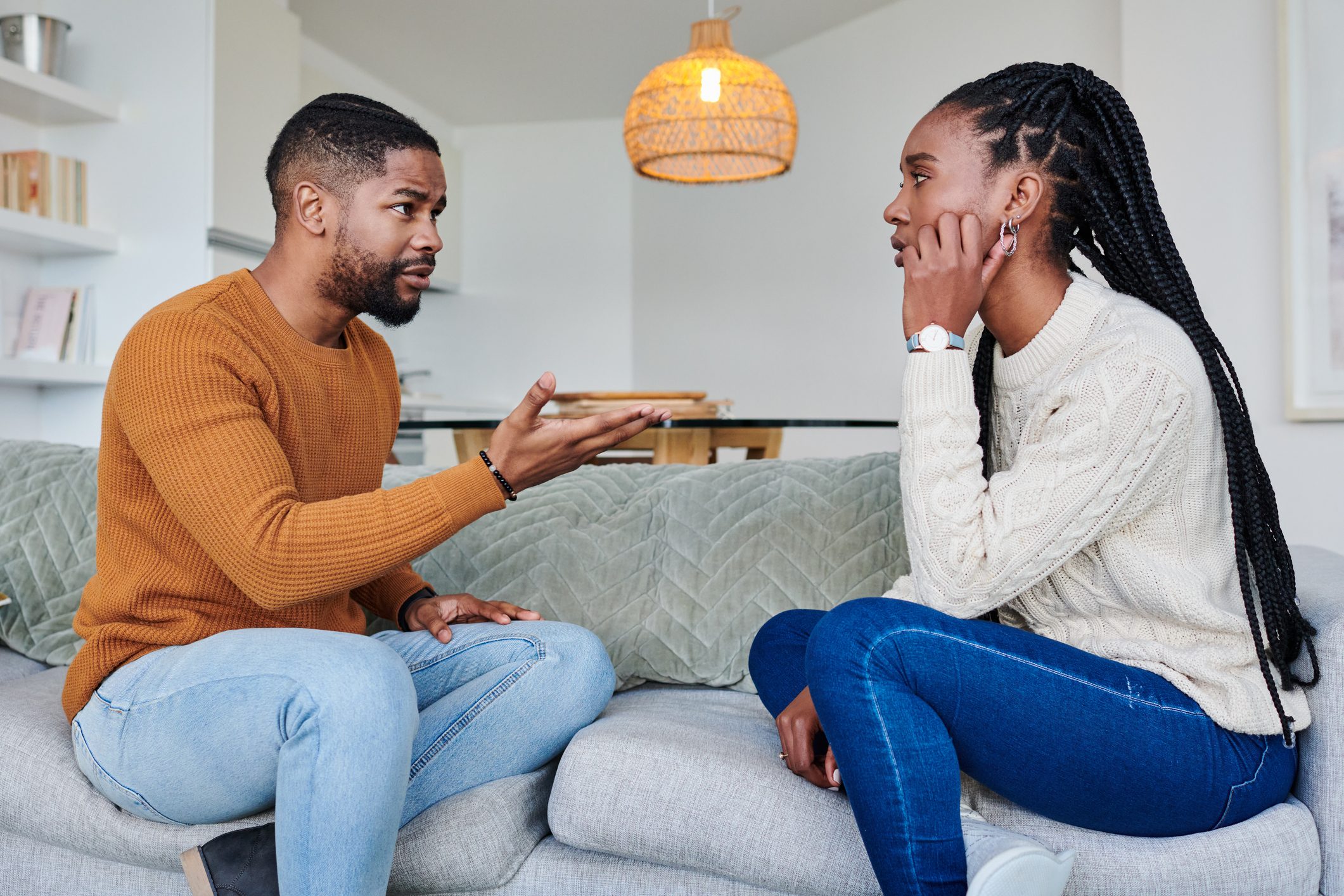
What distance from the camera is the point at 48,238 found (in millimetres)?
3418

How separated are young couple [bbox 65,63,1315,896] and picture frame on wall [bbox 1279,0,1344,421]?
174cm

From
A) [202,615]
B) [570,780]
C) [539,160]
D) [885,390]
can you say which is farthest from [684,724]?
[539,160]

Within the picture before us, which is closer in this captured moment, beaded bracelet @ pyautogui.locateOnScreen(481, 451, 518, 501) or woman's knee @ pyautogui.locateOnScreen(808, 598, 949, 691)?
woman's knee @ pyautogui.locateOnScreen(808, 598, 949, 691)

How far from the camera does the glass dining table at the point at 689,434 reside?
8.22 feet

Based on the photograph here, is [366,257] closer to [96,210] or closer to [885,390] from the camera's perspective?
[96,210]

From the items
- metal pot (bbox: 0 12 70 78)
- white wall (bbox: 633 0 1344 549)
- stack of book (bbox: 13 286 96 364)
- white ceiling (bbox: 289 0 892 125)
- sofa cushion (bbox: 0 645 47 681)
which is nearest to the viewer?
sofa cushion (bbox: 0 645 47 681)

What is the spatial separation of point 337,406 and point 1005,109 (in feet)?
2.78

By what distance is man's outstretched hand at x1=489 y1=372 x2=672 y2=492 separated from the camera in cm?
111

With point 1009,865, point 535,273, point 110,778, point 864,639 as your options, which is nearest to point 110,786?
point 110,778

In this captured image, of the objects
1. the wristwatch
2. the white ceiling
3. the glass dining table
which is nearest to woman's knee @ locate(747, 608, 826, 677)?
the wristwatch

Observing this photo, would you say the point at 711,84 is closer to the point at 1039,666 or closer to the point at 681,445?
the point at 681,445

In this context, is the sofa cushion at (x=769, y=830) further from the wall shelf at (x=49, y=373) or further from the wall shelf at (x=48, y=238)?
the wall shelf at (x=48, y=238)

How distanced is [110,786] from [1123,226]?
49.0 inches

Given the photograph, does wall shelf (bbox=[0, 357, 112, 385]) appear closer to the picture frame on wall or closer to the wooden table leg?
the wooden table leg
